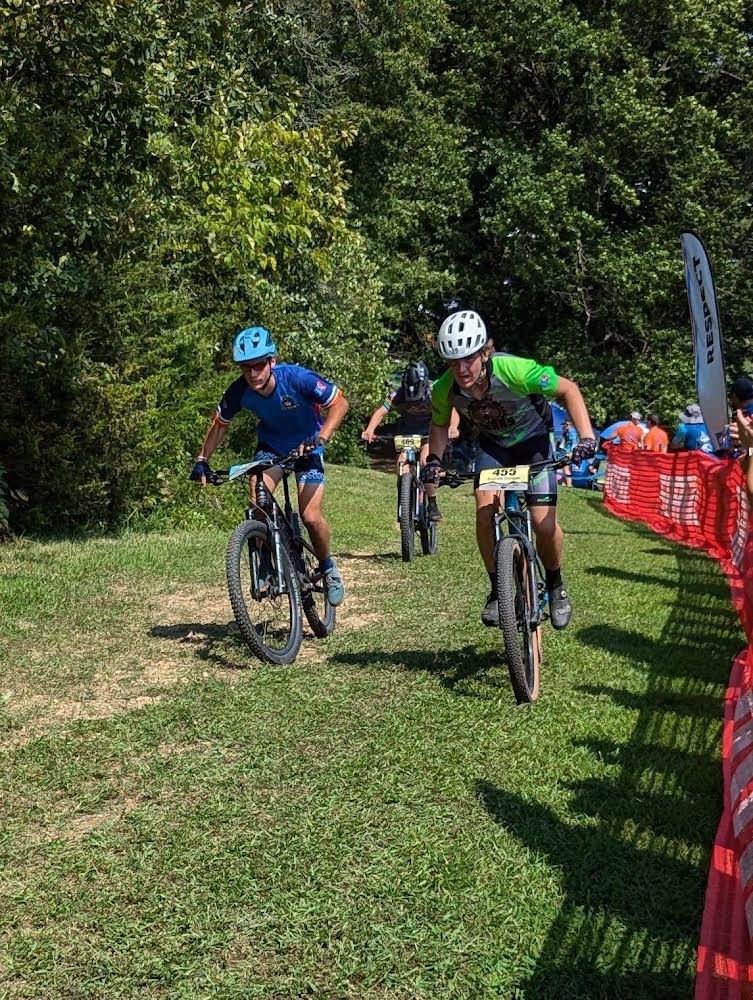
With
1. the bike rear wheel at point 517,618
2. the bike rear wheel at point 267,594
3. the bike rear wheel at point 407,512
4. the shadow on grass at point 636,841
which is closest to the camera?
the shadow on grass at point 636,841

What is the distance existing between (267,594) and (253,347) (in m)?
1.61

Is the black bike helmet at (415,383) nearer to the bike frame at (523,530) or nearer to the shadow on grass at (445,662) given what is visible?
the shadow on grass at (445,662)

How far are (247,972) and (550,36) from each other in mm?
28300

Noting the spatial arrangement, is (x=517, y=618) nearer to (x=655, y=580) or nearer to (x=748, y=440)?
(x=748, y=440)

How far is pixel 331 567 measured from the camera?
732 cm

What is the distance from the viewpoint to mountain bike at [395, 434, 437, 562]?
34.6ft

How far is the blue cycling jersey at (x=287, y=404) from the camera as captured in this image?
6.77m

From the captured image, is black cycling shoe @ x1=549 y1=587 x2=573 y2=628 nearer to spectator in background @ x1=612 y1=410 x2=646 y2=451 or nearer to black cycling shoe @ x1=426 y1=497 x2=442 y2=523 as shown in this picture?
black cycling shoe @ x1=426 y1=497 x2=442 y2=523

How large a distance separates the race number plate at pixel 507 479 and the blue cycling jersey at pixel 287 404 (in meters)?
1.58

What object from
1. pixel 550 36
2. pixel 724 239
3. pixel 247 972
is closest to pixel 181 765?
pixel 247 972

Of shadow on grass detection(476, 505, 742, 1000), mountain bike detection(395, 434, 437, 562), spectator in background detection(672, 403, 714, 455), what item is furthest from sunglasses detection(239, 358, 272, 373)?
spectator in background detection(672, 403, 714, 455)

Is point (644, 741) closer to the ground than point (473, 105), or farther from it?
closer to the ground

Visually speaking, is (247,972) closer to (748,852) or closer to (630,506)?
(748,852)

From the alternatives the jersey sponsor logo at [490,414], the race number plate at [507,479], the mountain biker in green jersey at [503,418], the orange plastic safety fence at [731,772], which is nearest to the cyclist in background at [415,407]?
the orange plastic safety fence at [731,772]
